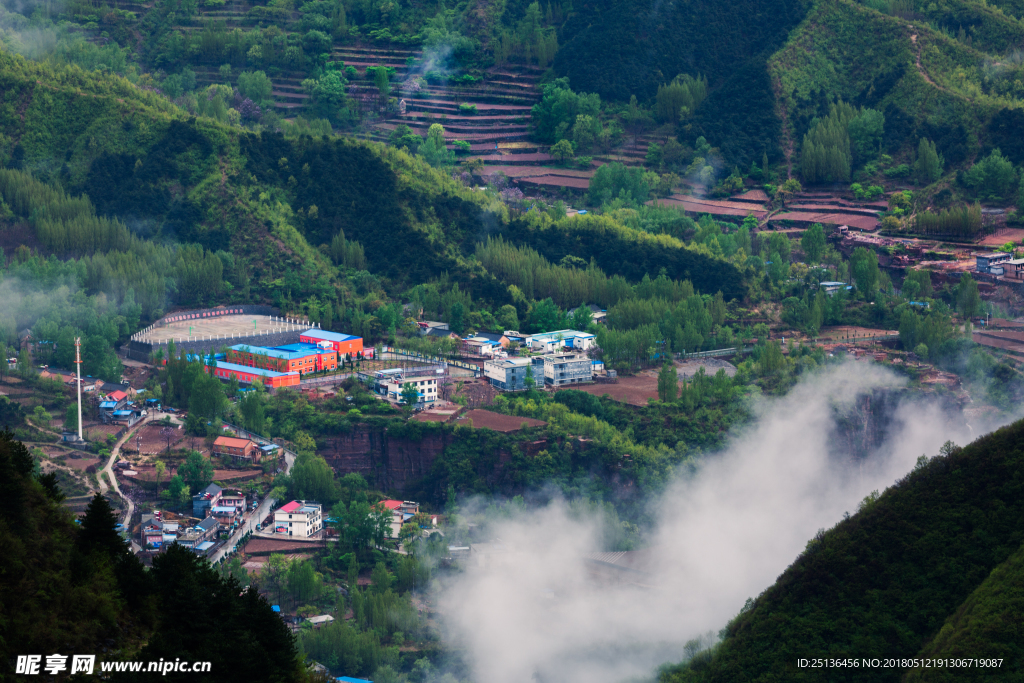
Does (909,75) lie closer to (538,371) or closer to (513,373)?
(538,371)

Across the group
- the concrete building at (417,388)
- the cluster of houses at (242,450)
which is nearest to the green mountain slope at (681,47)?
the concrete building at (417,388)

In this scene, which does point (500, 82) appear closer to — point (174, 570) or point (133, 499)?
point (133, 499)

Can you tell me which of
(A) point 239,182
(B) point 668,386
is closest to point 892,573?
(B) point 668,386

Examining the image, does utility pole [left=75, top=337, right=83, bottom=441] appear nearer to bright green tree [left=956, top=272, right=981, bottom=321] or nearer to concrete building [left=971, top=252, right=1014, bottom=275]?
bright green tree [left=956, top=272, right=981, bottom=321]

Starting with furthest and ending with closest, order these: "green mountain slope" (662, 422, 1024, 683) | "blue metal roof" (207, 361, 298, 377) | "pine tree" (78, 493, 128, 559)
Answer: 1. "blue metal roof" (207, 361, 298, 377)
2. "green mountain slope" (662, 422, 1024, 683)
3. "pine tree" (78, 493, 128, 559)

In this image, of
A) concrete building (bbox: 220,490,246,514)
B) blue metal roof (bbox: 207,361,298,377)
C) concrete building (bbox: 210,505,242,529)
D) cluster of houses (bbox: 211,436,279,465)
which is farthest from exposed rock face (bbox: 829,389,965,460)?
concrete building (bbox: 210,505,242,529)
